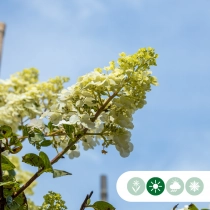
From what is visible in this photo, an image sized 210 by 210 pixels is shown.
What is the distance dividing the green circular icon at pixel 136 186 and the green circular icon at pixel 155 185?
3cm

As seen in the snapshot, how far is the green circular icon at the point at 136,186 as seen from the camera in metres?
1.64

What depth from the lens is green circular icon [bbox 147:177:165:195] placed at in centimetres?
165

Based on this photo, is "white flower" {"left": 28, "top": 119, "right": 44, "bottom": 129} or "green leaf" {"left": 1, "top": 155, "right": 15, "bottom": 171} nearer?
"green leaf" {"left": 1, "top": 155, "right": 15, "bottom": 171}

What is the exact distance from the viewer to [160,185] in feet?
5.47

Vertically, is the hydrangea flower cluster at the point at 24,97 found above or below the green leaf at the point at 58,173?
above

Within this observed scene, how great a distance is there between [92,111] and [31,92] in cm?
170

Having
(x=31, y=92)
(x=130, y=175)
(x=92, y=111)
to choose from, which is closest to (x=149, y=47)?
(x=92, y=111)

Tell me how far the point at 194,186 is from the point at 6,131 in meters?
0.71

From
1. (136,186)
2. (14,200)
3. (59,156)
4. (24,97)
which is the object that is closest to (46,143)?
(59,156)

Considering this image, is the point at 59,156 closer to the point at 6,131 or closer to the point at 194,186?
the point at 6,131

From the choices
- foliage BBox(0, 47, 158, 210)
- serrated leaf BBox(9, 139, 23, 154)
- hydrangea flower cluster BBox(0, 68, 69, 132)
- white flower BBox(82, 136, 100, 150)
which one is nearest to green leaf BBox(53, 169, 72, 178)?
foliage BBox(0, 47, 158, 210)

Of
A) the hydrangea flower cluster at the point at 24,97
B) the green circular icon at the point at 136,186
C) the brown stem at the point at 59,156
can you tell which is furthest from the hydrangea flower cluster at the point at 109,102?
the hydrangea flower cluster at the point at 24,97

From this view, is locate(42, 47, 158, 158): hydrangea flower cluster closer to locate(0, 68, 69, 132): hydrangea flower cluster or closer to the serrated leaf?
the serrated leaf

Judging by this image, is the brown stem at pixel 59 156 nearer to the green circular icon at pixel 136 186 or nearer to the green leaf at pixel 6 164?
the green leaf at pixel 6 164
